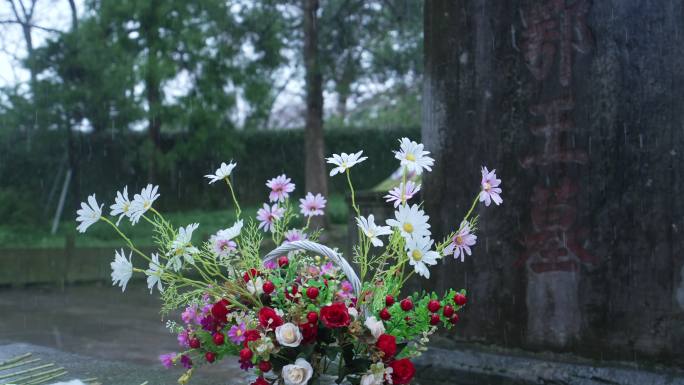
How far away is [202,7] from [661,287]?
392 inches

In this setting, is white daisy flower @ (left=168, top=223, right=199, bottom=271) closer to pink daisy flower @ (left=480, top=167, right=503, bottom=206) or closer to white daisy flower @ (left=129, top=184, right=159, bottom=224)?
white daisy flower @ (left=129, top=184, right=159, bottom=224)

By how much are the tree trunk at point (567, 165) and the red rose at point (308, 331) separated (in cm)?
229

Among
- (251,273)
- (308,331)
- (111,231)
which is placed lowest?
(111,231)

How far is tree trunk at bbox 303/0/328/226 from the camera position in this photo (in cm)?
1284

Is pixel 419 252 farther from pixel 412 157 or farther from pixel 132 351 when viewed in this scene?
pixel 132 351

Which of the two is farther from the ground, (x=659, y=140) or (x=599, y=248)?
(x=659, y=140)

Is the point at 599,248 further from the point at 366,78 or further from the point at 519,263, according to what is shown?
the point at 366,78

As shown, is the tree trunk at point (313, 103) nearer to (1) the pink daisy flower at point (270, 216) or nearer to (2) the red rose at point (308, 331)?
(1) the pink daisy flower at point (270, 216)

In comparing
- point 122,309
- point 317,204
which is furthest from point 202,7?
point 317,204

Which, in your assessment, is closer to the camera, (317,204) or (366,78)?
(317,204)

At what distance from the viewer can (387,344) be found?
1729mm

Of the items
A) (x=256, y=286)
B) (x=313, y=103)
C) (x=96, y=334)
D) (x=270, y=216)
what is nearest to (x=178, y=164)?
(x=313, y=103)

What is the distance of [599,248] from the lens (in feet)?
12.1

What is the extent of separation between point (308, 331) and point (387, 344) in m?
0.18
